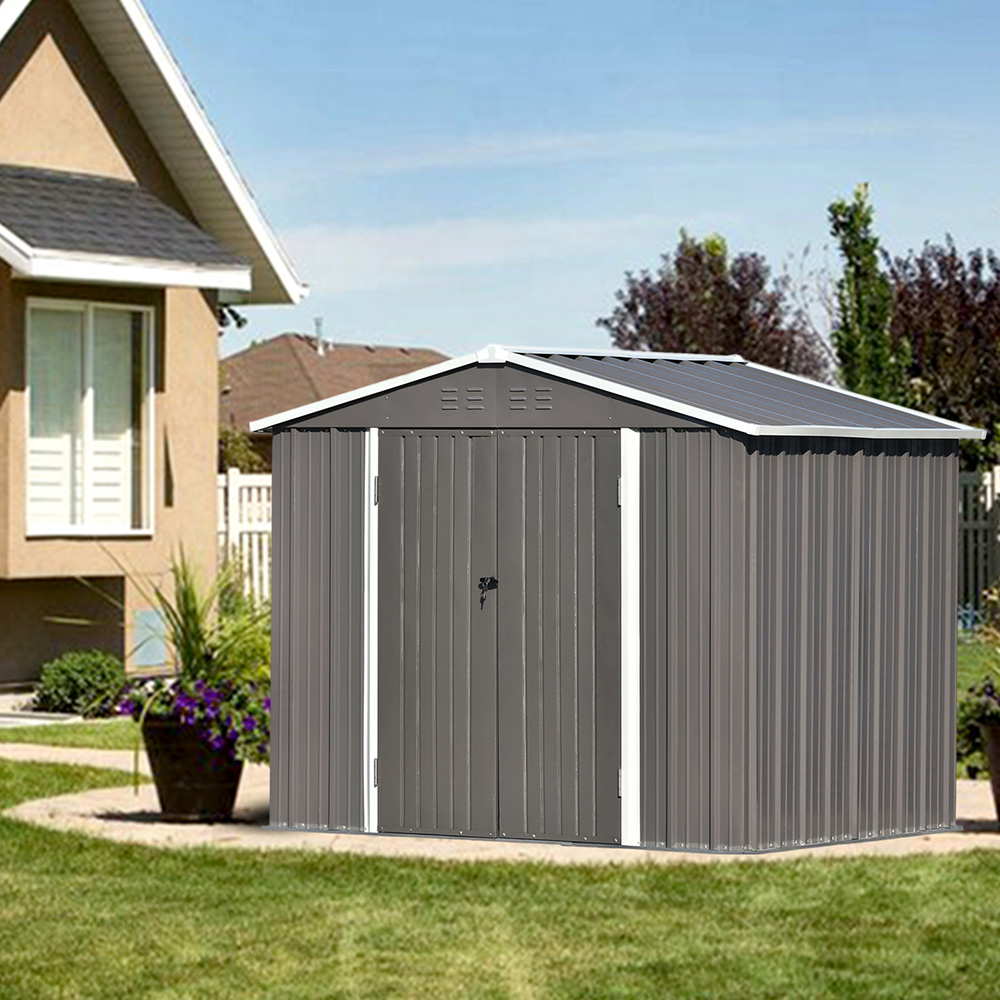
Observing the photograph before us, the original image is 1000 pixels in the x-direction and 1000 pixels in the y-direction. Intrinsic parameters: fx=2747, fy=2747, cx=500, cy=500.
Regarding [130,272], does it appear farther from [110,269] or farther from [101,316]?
[101,316]

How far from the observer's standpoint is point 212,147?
27188 mm

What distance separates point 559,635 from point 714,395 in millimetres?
1545

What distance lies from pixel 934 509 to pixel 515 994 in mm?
5184

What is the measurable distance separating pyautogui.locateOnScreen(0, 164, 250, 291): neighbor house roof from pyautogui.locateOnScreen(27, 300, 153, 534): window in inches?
27.9

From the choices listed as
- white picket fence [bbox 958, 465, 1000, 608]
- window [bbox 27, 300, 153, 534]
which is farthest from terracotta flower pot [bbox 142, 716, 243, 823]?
white picket fence [bbox 958, 465, 1000, 608]

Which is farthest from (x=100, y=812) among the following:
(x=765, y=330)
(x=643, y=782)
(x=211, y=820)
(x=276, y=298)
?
(x=765, y=330)

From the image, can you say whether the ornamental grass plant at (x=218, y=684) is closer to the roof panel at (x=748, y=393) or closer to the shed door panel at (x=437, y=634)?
the shed door panel at (x=437, y=634)

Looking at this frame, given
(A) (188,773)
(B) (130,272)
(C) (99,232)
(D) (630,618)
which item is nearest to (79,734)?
(B) (130,272)

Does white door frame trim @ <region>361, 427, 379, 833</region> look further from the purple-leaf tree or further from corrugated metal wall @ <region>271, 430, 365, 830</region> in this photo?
the purple-leaf tree

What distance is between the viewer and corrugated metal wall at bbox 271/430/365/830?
1470 cm

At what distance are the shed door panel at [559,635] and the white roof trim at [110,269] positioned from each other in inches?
427

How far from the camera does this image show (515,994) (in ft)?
35.1

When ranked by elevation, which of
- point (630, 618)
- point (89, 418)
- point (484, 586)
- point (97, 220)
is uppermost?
point (97, 220)

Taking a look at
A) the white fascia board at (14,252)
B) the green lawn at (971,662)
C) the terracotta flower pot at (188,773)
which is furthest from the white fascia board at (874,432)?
the white fascia board at (14,252)
